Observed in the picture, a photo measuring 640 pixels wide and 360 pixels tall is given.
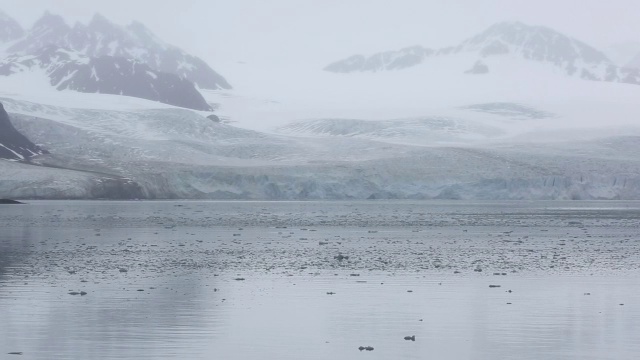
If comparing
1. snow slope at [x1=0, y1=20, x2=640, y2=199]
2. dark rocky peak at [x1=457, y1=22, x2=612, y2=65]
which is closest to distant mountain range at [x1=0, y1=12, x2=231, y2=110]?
snow slope at [x1=0, y1=20, x2=640, y2=199]

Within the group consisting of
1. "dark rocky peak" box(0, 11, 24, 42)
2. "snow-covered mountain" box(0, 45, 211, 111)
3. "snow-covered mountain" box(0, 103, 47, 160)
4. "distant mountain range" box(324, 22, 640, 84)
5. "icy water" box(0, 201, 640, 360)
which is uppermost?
"dark rocky peak" box(0, 11, 24, 42)

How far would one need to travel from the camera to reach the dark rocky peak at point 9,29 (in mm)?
176750

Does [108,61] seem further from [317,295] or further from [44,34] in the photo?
Answer: [317,295]

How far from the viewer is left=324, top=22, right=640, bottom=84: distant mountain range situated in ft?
573

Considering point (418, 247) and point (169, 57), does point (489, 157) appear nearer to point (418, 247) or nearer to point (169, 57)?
point (418, 247)

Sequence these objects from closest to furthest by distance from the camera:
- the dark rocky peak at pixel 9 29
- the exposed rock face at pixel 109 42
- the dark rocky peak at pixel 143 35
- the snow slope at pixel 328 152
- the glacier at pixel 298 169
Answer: the glacier at pixel 298 169, the snow slope at pixel 328 152, the exposed rock face at pixel 109 42, the dark rocky peak at pixel 143 35, the dark rocky peak at pixel 9 29

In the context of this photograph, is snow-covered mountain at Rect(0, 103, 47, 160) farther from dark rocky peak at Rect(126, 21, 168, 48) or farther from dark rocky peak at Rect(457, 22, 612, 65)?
dark rocky peak at Rect(457, 22, 612, 65)

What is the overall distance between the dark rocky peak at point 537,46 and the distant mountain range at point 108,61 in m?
51.2

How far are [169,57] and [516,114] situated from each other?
262 ft

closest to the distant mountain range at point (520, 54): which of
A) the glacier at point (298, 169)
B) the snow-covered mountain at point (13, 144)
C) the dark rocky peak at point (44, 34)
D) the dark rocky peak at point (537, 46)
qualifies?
the dark rocky peak at point (537, 46)

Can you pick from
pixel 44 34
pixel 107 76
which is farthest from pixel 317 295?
pixel 44 34

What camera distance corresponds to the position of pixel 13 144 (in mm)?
67812

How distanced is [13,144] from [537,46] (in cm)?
12723

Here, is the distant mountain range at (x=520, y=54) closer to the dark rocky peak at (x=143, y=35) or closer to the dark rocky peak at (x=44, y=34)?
the dark rocky peak at (x=143, y=35)
